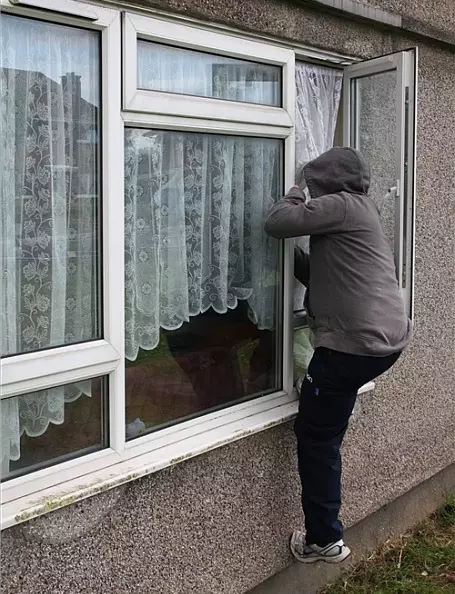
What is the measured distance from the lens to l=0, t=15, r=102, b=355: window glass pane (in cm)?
270

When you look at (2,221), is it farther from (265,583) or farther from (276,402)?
(265,583)

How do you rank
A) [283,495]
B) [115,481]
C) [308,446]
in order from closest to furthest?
1. [115,481]
2. [308,446]
3. [283,495]

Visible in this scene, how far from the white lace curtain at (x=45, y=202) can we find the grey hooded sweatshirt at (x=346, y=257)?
3.13ft

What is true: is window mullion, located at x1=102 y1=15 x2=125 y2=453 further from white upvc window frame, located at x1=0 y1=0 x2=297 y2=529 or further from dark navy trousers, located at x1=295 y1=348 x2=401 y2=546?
dark navy trousers, located at x1=295 y1=348 x2=401 y2=546

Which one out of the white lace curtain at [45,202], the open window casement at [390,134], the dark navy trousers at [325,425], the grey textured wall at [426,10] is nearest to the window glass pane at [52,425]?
the white lace curtain at [45,202]

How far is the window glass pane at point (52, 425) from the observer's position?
9.09 ft

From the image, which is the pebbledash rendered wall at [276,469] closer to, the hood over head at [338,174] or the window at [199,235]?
the window at [199,235]

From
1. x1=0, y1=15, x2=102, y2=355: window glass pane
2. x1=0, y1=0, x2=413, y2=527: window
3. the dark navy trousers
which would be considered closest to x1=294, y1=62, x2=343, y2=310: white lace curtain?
x1=0, y1=0, x2=413, y2=527: window

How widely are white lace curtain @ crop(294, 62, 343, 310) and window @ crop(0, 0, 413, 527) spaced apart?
1 cm

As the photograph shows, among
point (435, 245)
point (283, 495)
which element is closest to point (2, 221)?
point (283, 495)

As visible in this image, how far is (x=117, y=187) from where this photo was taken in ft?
9.78

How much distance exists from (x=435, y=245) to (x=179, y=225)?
85.0 inches

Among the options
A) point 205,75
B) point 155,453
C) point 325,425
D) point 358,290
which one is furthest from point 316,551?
point 205,75

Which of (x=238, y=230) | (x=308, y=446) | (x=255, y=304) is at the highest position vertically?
(x=238, y=230)
